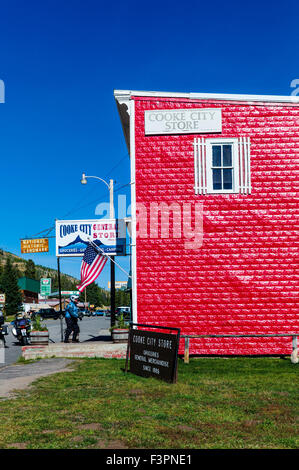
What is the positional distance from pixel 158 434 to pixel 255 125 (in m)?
11.4

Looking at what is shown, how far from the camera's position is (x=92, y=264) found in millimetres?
17062

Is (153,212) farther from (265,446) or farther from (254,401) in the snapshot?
(265,446)

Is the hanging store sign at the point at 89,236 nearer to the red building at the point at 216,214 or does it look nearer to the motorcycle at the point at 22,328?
the red building at the point at 216,214

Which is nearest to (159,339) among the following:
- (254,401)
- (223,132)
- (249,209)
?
(254,401)

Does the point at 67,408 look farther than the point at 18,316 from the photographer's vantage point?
No

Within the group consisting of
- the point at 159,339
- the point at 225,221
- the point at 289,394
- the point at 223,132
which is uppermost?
the point at 223,132

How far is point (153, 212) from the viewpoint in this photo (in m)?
15.4

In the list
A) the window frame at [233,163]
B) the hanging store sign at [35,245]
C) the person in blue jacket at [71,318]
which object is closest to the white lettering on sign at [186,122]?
the window frame at [233,163]

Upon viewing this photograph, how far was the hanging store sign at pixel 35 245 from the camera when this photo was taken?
4534 centimetres

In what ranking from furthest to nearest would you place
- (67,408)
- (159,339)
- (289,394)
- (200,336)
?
(200,336), (159,339), (289,394), (67,408)

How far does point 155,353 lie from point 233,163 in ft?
22.7

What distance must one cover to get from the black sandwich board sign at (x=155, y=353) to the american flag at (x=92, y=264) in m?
5.11

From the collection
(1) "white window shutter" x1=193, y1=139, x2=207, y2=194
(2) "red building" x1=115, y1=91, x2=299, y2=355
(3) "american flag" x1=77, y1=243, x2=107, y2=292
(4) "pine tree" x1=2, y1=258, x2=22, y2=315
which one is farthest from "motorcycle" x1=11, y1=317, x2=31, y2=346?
(4) "pine tree" x1=2, y1=258, x2=22, y2=315

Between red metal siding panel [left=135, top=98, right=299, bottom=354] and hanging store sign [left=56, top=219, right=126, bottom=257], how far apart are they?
5.69ft
